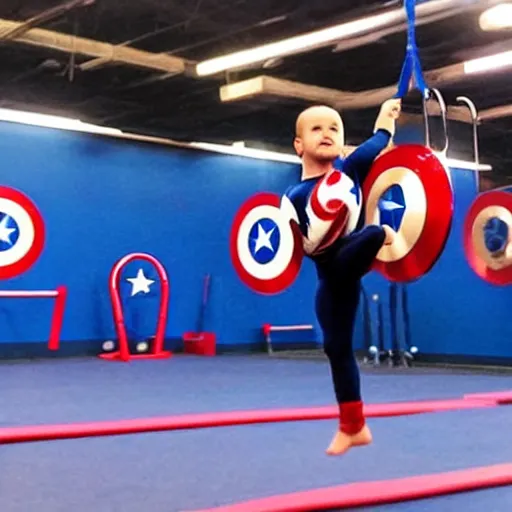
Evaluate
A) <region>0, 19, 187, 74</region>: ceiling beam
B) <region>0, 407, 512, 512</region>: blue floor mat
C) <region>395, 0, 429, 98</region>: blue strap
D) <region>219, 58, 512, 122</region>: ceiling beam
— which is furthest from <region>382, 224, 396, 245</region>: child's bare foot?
<region>219, 58, 512, 122</region>: ceiling beam

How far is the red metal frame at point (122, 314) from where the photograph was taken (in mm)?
7027

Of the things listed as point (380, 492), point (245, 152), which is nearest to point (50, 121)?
point (245, 152)

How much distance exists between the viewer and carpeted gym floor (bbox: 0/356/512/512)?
2.48 m

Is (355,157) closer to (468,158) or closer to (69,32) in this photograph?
(69,32)

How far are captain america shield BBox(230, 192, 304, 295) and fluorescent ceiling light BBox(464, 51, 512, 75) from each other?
3.65 meters

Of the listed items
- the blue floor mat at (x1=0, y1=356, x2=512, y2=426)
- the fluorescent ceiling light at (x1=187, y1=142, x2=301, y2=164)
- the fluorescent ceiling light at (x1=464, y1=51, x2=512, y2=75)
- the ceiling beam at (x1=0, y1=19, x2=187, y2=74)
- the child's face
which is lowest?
the blue floor mat at (x1=0, y1=356, x2=512, y2=426)

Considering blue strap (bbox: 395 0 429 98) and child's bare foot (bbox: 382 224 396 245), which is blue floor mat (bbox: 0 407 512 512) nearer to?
child's bare foot (bbox: 382 224 396 245)

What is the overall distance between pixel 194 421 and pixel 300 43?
2.59m

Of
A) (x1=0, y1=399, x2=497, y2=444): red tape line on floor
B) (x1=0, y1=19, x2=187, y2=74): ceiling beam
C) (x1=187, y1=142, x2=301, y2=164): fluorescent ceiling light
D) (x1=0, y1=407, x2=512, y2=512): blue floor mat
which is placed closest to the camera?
(x1=0, y1=407, x2=512, y2=512): blue floor mat

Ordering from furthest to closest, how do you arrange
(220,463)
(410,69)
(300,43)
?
1. (300,43)
2. (220,463)
3. (410,69)

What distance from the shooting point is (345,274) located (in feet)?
5.31

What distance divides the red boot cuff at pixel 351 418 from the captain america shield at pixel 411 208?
0.86 ft

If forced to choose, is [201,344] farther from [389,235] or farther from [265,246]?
[389,235]

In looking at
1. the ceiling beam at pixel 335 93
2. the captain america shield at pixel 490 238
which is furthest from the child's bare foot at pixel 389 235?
the ceiling beam at pixel 335 93
